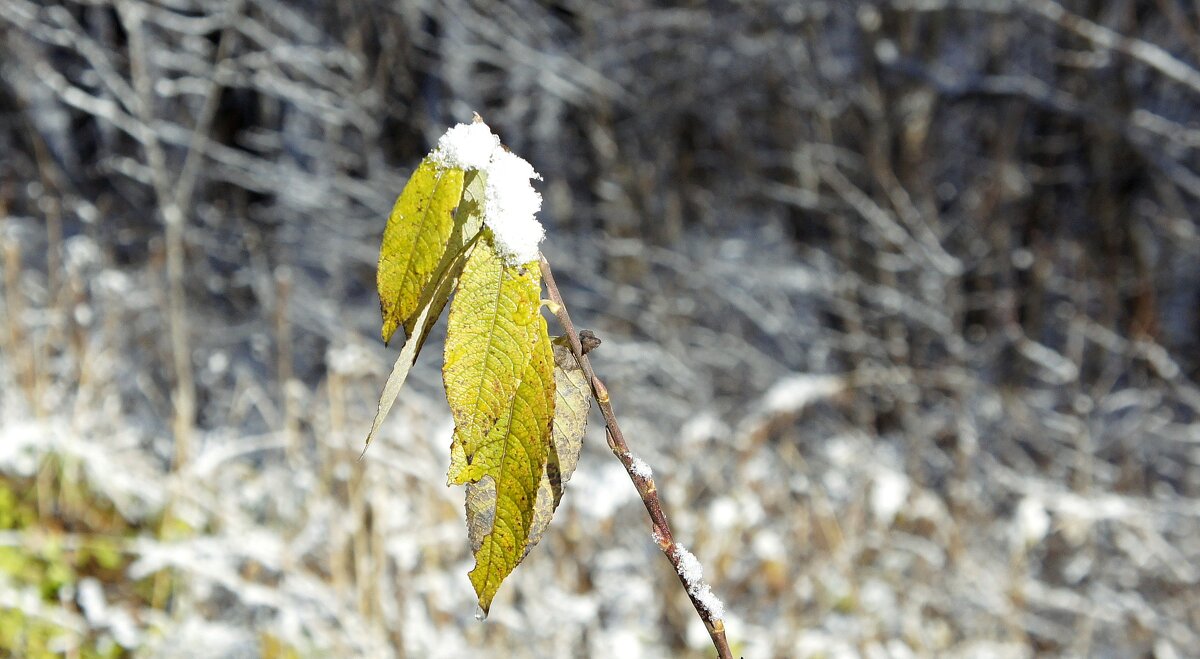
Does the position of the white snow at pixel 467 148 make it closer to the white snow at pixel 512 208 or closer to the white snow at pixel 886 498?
the white snow at pixel 512 208

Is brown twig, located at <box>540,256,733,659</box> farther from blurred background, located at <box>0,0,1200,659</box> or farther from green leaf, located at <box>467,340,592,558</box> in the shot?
blurred background, located at <box>0,0,1200,659</box>

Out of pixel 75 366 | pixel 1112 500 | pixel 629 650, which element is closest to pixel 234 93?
pixel 75 366

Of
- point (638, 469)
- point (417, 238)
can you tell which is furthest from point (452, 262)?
point (638, 469)

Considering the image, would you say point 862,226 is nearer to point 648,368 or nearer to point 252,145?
point 648,368

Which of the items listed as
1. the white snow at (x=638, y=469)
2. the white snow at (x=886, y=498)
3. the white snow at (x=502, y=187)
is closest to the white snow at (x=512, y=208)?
the white snow at (x=502, y=187)

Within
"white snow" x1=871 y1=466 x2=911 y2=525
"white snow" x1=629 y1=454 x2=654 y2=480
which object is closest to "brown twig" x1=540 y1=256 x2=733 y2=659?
"white snow" x1=629 y1=454 x2=654 y2=480

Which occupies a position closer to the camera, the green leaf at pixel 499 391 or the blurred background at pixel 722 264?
Result: the green leaf at pixel 499 391
